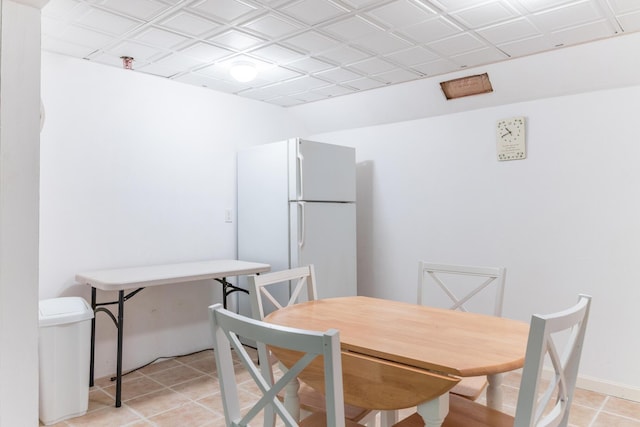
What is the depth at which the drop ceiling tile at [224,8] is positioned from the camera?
2111mm

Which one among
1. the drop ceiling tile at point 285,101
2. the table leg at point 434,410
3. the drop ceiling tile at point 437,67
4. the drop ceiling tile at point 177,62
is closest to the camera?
the table leg at point 434,410

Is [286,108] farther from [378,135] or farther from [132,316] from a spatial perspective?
[132,316]

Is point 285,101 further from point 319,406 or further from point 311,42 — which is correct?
point 319,406

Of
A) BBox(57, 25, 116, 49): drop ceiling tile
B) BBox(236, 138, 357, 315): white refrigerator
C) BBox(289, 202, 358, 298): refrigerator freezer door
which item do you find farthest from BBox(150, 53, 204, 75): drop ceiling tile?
BBox(289, 202, 358, 298): refrigerator freezer door

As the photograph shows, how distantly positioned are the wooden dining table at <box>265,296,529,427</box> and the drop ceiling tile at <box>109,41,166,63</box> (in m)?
1.96

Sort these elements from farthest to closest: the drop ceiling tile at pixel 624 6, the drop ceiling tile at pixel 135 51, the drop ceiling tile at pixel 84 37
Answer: the drop ceiling tile at pixel 135 51
the drop ceiling tile at pixel 84 37
the drop ceiling tile at pixel 624 6

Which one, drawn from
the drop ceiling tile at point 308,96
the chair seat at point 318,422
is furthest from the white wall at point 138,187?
the chair seat at point 318,422

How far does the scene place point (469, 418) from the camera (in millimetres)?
1500

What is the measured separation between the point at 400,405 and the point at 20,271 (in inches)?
56.3

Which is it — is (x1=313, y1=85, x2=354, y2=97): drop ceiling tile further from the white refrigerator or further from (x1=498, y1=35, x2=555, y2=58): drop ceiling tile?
(x1=498, y1=35, x2=555, y2=58): drop ceiling tile

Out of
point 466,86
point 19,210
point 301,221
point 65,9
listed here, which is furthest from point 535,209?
point 65,9

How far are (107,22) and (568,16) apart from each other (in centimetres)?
250

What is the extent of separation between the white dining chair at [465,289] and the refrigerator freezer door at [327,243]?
0.73 metres

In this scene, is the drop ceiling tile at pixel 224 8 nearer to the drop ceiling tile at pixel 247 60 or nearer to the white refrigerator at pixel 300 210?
the drop ceiling tile at pixel 247 60
